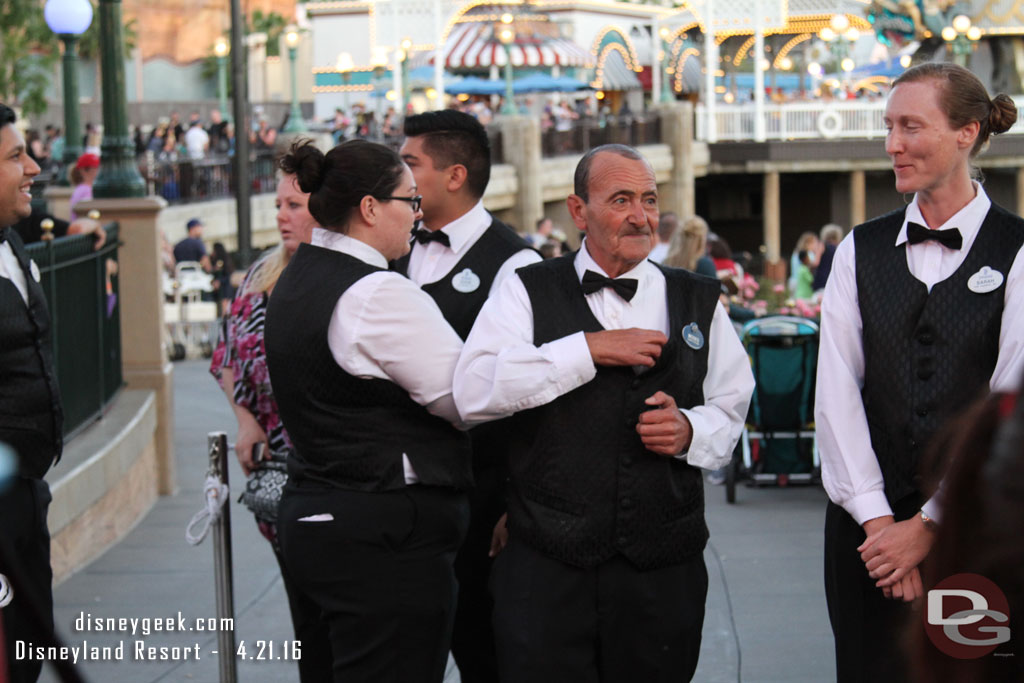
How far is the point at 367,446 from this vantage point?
12.2 ft

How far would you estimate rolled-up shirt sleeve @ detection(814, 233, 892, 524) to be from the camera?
354 cm

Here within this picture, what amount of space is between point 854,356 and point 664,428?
0.54m

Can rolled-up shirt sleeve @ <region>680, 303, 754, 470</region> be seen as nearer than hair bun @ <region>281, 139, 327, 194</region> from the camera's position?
Yes

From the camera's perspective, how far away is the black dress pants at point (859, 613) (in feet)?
11.6

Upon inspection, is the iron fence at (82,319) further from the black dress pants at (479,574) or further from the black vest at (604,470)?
the black vest at (604,470)

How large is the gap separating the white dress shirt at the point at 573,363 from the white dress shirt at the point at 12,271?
4.38 ft

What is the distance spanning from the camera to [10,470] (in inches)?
85.4

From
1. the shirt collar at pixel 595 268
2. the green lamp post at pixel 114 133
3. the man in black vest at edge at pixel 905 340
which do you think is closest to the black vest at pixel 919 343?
the man in black vest at edge at pixel 905 340

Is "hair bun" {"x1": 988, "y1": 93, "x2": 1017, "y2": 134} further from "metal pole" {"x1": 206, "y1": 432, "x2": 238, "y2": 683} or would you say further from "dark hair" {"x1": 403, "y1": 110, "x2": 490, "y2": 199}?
"metal pole" {"x1": 206, "y1": 432, "x2": 238, "y2": 683}

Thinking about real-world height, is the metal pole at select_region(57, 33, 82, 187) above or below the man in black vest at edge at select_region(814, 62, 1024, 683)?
above

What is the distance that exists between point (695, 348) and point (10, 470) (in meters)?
2.05

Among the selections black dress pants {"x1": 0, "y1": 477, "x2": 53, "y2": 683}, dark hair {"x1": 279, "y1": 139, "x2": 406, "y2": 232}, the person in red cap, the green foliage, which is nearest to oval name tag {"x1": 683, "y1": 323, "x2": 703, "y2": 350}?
dark hair {"x1": 279, "y1": 139, "x2": 406, "y2": 232}

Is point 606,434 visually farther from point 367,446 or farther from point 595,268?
point 367,446

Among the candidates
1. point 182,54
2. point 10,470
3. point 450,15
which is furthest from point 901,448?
point 182,54
